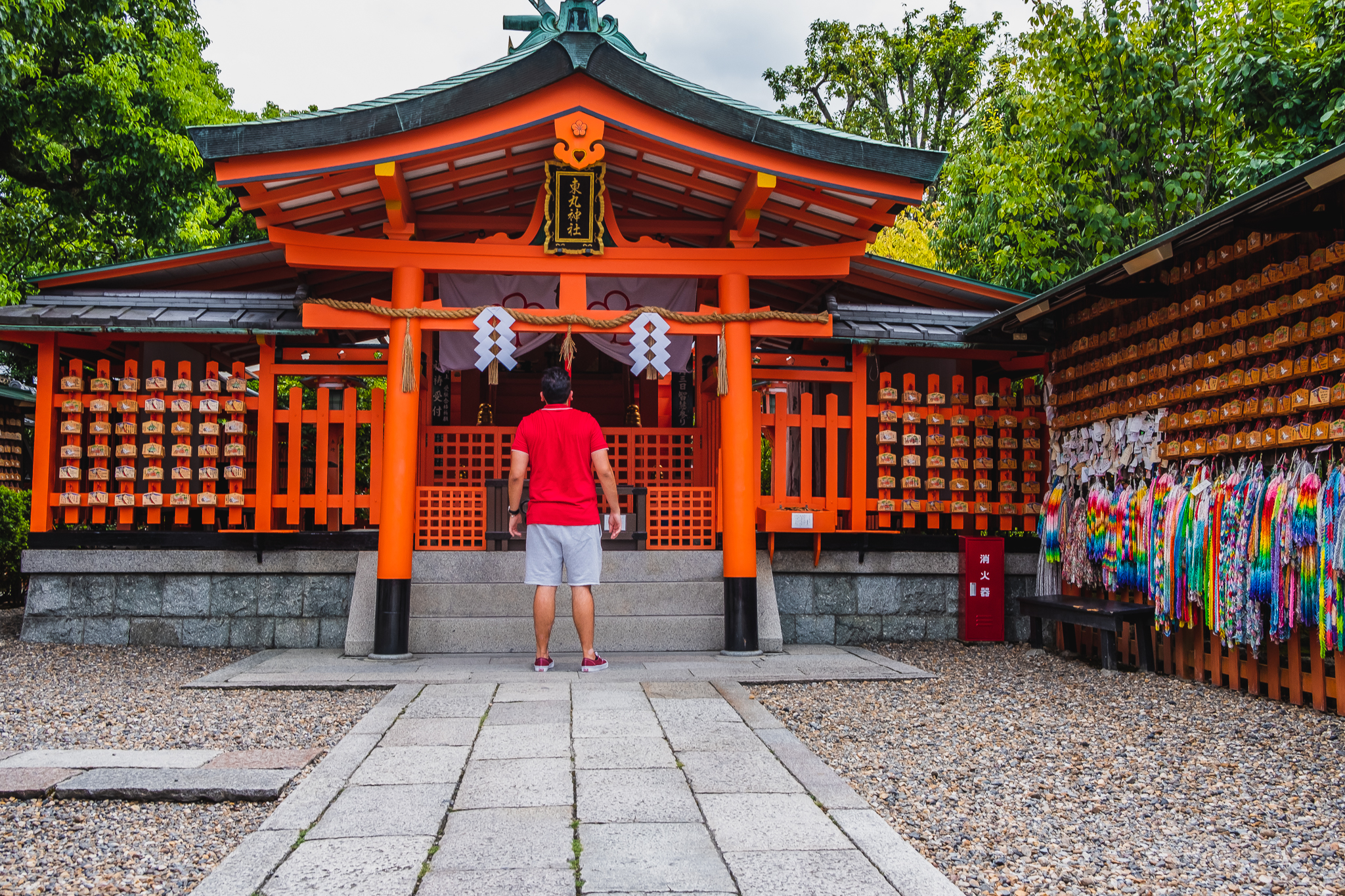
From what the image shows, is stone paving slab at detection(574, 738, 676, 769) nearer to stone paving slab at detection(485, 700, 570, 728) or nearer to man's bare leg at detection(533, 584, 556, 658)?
stone paving slab at detection(485, 700, 570, 728)

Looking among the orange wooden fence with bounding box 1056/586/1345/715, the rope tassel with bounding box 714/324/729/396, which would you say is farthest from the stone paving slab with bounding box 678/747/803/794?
the rope tassel with bounding box 714/324/729/396

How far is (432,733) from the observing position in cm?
449

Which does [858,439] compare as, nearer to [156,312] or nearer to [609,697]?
[609,697]

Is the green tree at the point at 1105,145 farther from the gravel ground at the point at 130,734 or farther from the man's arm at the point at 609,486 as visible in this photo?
the gravel ground at the point at 130,734

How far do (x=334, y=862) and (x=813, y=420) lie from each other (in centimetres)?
Result: 604

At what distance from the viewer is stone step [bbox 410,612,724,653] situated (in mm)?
7250

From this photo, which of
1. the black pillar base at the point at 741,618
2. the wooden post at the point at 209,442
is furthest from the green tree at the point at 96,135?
the black pillar base at the point at 741,618

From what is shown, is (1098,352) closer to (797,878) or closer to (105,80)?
(797,878)

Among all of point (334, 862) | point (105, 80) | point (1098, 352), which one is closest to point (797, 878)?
point (334, 862)

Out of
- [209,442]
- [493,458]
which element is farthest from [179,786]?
Result: [493,458]

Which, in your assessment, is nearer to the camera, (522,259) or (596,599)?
(522,259)

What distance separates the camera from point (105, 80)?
11609mm

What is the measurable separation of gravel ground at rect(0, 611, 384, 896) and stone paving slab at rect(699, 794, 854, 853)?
5.34ft

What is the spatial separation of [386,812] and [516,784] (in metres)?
0.52
